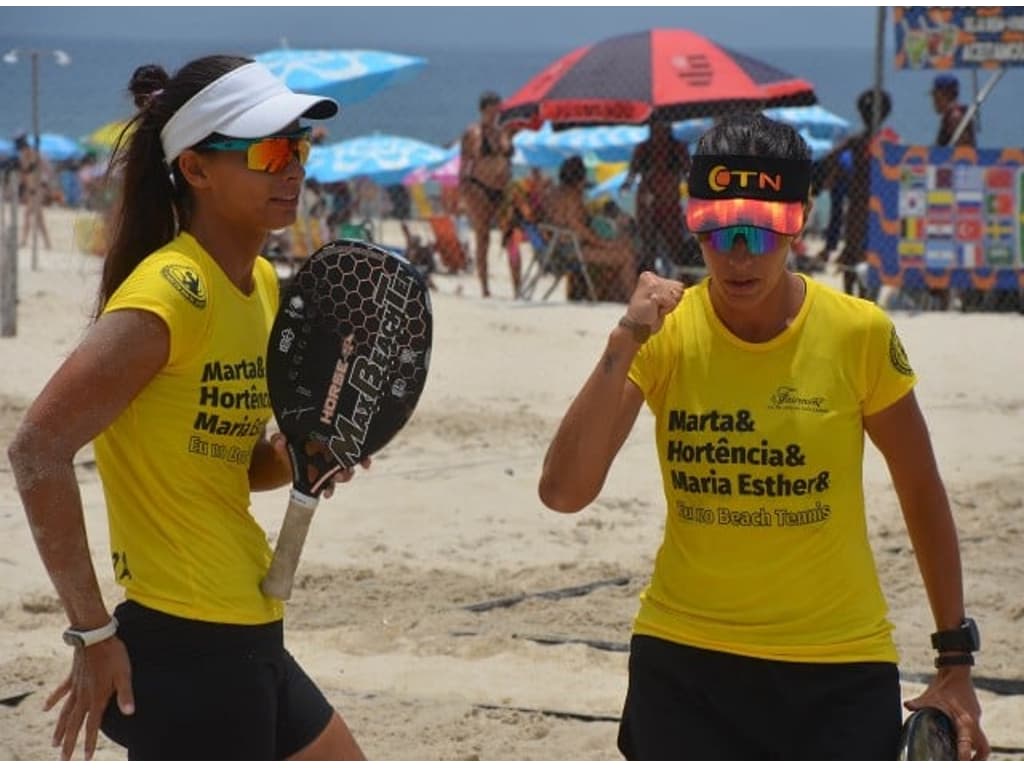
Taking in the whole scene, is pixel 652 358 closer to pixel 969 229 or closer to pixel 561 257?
pixel 969 229

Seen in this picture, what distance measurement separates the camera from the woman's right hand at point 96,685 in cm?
256

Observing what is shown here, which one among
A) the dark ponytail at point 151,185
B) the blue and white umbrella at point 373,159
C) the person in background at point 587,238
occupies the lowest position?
the blue and white umbrella at point 373,159

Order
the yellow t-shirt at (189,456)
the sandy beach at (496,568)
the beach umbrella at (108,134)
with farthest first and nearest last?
the sandy beach at (496,568) → the beach umbrella at (108,134) → the yellow t-shirt at (189,456)

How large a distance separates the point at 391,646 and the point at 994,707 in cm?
182

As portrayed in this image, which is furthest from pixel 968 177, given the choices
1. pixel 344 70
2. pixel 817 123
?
pixel 817 123

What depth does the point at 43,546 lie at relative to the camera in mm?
2496

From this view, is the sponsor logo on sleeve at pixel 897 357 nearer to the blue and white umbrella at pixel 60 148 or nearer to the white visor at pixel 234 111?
the white visor at pixel 234 111

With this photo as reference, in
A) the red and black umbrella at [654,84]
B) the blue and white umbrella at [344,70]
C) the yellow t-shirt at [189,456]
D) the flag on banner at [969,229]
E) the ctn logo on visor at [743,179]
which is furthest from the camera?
the blue and white umbrella at [344,70]

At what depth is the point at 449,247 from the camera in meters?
19.7

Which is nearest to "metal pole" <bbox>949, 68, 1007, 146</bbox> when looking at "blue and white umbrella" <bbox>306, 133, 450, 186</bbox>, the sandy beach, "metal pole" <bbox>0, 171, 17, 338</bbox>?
the sandy beach

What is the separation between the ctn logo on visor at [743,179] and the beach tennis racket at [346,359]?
0.50 m

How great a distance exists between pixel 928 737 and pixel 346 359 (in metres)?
1.11

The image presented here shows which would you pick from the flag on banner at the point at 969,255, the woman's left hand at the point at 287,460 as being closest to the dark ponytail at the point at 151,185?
the woman's left hand at the point at 287,460

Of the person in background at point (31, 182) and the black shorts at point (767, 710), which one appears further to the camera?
the person in background at point (31, 182)
